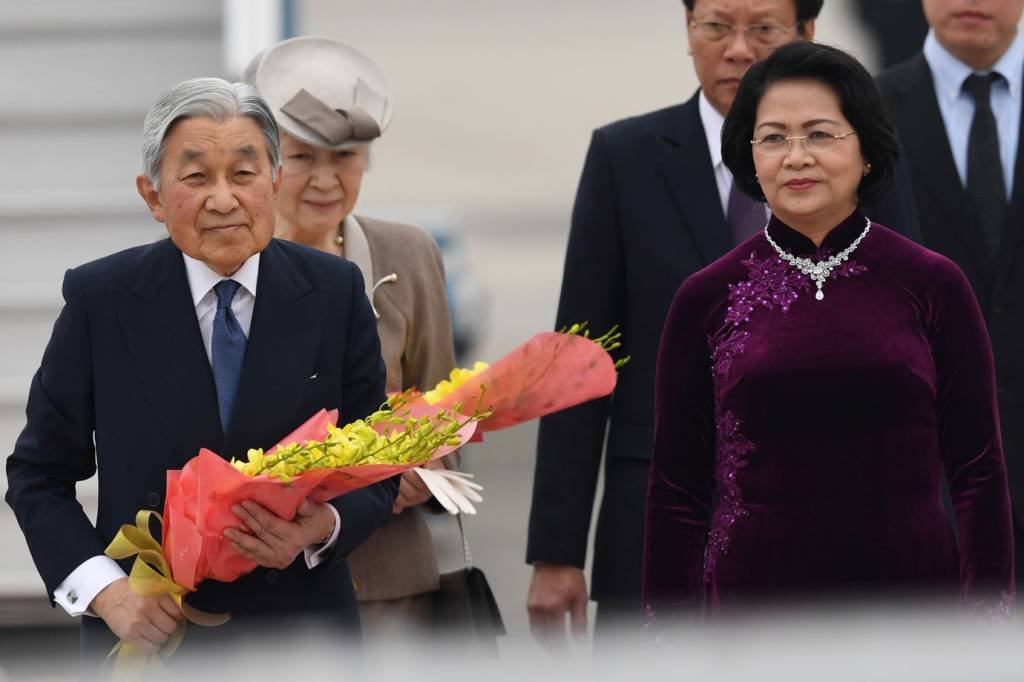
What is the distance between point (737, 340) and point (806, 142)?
350 mm

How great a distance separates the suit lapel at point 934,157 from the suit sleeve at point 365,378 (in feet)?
5.67

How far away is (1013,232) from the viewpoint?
4.49 meters

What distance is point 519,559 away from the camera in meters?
8.43

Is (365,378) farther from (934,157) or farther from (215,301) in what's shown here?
(934,157)

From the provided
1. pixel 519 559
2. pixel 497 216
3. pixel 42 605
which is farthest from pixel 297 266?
pixel 497 216

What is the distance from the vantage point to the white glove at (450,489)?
3080mm

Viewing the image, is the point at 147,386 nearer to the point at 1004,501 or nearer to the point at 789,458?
the point at 789,458

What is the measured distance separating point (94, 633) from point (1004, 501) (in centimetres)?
147

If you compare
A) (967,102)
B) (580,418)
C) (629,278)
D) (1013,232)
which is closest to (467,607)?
(580,418)

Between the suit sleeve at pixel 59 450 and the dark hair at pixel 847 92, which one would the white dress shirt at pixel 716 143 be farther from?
the suit sleeve at pixel 59 450

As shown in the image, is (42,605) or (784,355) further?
(42,605)

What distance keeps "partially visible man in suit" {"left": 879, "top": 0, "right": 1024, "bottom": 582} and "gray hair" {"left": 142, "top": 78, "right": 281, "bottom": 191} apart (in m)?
1.89

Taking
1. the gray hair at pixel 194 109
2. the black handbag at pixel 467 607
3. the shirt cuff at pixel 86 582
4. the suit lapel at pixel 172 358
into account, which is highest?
the gray hair at pixel 194 109

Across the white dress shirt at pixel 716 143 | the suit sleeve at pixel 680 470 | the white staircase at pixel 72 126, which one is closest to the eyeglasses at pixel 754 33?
the white dress shirt at pixel 716 143
